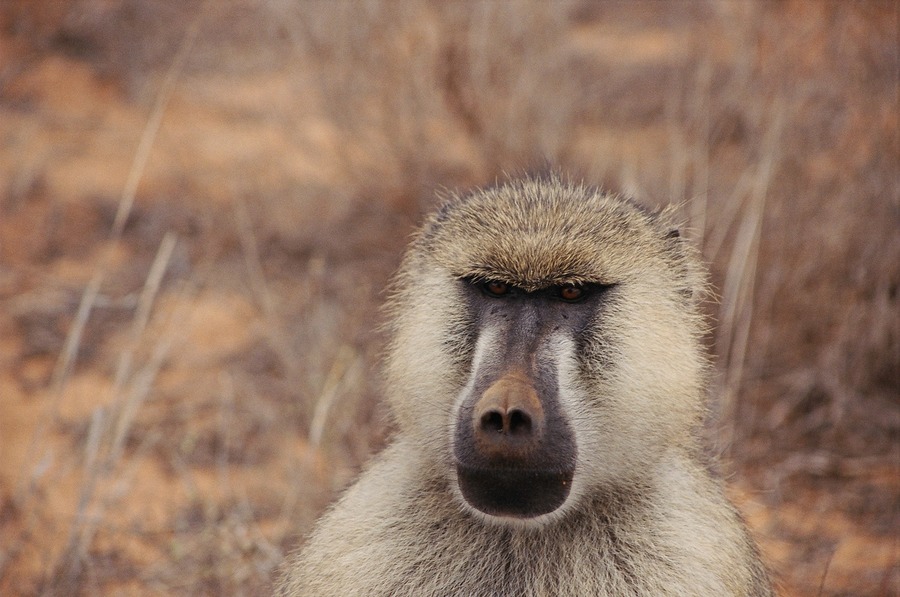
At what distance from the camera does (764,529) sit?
12.3ft

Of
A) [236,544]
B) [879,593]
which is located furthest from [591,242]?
[879,593]

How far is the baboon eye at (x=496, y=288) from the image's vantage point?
2.01 m

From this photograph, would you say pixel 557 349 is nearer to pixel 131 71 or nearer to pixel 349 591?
pixel 349 591

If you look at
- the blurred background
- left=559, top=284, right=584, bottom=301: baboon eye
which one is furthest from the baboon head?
the blurred background

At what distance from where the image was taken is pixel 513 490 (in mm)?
1776

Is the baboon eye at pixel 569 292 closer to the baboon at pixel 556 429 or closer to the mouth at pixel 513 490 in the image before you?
the baboon at pixel 556 429

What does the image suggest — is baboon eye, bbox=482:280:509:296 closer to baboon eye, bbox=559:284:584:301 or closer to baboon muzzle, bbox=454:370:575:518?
baboon eye, bbox=559:284:584:301

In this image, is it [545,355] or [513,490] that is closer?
Result: [513,490]

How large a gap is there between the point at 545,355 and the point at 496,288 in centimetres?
20

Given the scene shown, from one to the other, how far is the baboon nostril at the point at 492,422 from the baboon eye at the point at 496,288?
1.12 feet

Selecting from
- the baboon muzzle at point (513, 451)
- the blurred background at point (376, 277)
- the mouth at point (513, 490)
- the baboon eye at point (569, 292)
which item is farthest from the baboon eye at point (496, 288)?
the blurred background at point (376, 277)

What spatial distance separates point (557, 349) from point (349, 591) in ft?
2.03

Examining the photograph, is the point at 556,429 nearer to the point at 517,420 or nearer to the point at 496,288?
the point at 517,420

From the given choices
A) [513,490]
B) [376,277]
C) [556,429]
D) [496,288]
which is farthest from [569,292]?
[376,277]
